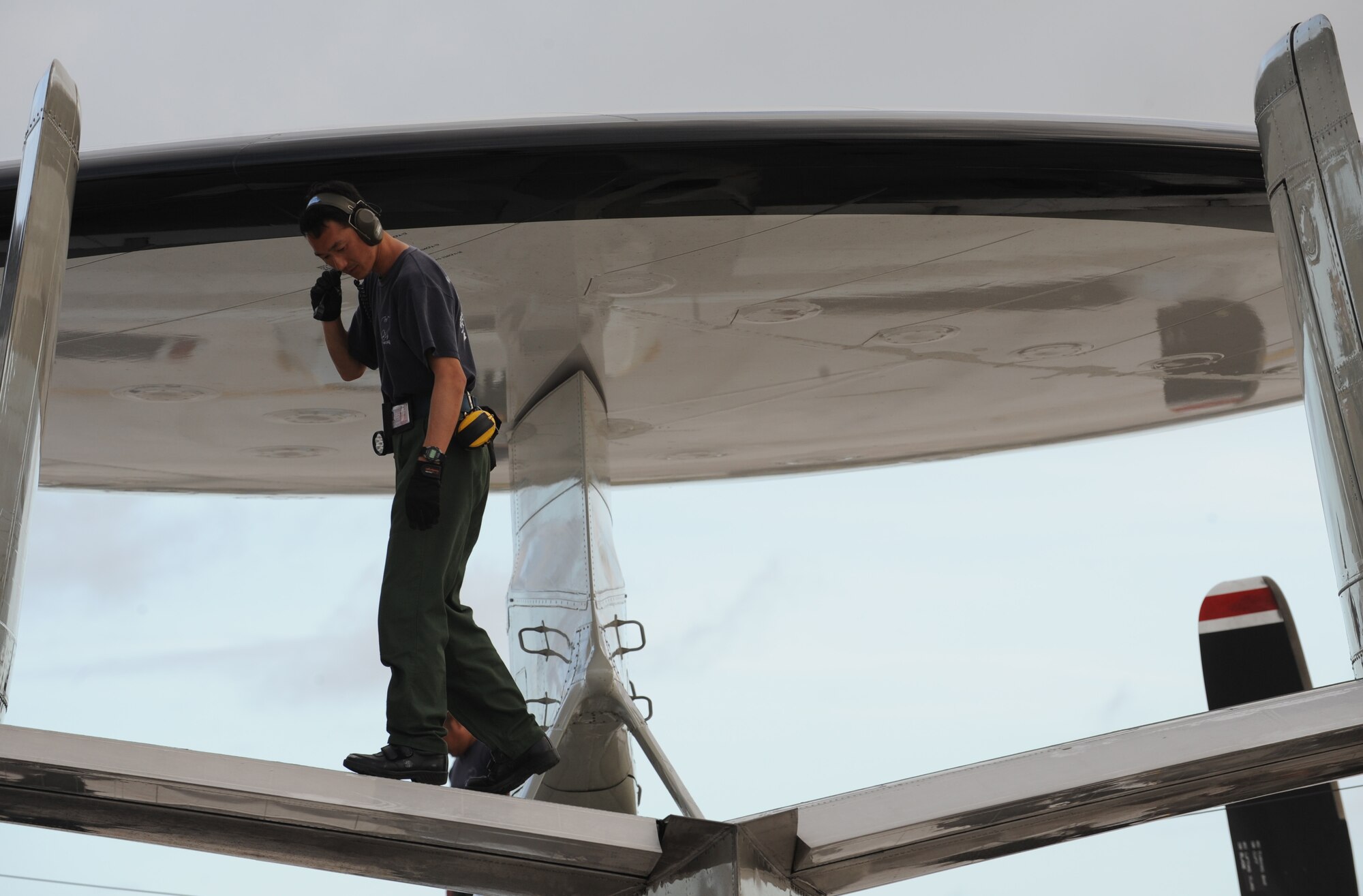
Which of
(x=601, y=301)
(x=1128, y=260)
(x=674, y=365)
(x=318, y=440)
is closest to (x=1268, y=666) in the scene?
(x=1128, y=260)

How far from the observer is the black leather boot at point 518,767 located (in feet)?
12.6

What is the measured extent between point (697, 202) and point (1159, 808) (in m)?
3.99

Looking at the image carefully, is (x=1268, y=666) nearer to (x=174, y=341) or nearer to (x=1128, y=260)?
(x=1128, y=260)

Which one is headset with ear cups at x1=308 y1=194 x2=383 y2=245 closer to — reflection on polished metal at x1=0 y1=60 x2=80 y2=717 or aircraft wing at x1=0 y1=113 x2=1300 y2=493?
reflection on polished metal at x1=0 y1=60 x2=80 y2=717

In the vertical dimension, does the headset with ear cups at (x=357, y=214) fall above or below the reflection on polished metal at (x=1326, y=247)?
above

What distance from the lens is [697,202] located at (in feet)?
18.9

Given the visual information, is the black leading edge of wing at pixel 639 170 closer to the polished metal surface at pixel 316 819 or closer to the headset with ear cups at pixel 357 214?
the headset with ear cups at pixel 357 214

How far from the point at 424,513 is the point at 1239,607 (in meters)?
3.73

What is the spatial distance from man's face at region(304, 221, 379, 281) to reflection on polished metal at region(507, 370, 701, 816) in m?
3.91

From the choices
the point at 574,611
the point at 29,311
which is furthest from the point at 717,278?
the point at 29,311

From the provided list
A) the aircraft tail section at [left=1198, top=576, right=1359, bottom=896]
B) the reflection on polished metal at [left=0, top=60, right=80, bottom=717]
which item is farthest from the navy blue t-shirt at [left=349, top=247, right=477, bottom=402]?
the aircraft tail section at [left=1198, top=576, right=1359, bottom=896]

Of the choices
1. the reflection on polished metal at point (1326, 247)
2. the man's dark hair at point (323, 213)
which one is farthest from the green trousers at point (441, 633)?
the reflection on polished metal at point (1326, 247)

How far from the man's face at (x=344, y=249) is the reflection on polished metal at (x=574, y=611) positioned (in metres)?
3.91

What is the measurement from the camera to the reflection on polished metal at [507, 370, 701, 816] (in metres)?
7.14
